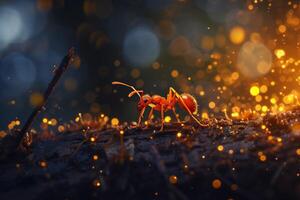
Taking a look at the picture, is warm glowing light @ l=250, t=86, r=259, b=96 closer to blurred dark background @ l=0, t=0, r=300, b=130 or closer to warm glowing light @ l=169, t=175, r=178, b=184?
blurred dark background @ l=0, t=0, r=300, b=130

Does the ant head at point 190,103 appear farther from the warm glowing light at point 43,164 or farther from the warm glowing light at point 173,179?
the warm glowing light at point 43,164

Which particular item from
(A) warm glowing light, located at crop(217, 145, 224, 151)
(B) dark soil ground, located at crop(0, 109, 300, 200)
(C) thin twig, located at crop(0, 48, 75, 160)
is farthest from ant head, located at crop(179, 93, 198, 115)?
(C) thin twig, located at crop(0, 48, 75, 160)

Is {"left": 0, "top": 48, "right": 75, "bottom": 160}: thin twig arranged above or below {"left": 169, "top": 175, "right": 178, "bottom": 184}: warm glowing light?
above

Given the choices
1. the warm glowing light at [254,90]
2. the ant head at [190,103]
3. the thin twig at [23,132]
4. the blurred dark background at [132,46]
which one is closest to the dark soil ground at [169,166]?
the thin twig at [23,132]

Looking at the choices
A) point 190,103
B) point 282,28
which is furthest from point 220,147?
point 282,28

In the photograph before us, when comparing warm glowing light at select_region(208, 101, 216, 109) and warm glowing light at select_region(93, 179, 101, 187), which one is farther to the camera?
warm glowing light at select_region(208, 101, 216, 109)

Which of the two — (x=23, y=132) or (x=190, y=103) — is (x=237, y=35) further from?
(x=23, y=132)
